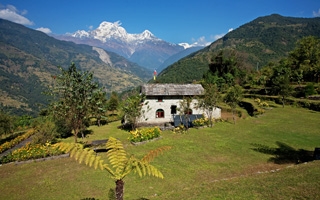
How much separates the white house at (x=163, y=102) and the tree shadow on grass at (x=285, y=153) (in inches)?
671

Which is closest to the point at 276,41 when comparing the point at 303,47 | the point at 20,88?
the point at 303,47

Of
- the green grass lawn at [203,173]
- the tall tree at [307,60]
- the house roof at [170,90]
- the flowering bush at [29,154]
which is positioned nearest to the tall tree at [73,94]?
A: the flowering bush at [29,154]

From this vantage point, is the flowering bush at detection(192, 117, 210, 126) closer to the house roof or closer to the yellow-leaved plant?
the house roof

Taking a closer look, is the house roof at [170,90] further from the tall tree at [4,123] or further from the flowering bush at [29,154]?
the tall tree at [4,123]

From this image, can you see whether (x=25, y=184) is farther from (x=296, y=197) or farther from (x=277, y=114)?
(x=277, y=114)

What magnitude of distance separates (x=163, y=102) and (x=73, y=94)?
686 inches

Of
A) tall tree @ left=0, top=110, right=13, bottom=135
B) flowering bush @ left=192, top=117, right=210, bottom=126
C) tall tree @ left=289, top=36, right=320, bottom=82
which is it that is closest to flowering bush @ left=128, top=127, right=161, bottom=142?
flowering bush @ left=192, top=117, right=210, bottom=126

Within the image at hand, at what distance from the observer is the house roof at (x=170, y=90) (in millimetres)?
34844

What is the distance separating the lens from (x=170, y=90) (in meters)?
35.8

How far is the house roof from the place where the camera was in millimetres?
34844

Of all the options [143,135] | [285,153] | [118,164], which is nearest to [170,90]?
[143,135]

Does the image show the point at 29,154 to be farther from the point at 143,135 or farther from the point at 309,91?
the point at 309,91

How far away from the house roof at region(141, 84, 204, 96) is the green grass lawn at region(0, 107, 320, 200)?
11.3 m

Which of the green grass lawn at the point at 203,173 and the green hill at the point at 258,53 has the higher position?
the green hill at the point at 258,53
